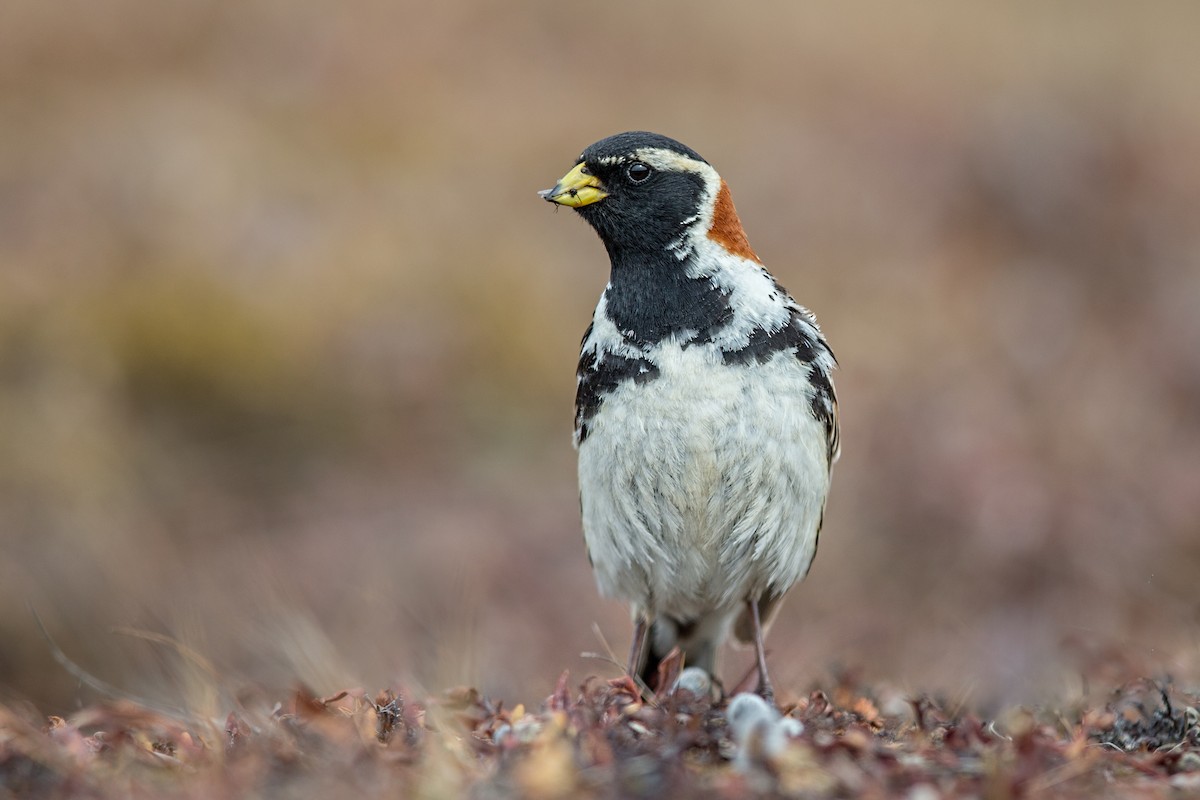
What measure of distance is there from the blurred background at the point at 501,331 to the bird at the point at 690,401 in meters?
1.03

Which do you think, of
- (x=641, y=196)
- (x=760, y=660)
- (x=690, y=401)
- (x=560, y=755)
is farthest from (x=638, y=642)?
(x=560, y=755)

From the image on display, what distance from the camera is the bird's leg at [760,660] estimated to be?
5.18m

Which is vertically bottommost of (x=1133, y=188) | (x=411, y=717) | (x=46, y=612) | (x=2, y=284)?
(x=46, y=612)

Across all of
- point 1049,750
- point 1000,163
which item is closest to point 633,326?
point 1049,750

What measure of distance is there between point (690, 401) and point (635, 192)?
3.40ft

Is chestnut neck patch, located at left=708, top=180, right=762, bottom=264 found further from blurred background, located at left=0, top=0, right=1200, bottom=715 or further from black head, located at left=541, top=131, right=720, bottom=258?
blurred background, located at left=0, top=0, right=1200, bottom=715

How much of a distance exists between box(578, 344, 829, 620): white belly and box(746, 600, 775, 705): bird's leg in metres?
0.22

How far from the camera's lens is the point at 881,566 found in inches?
366

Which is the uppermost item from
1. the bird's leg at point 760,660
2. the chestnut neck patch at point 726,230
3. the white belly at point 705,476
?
the chestnut neck patch at point 726,230

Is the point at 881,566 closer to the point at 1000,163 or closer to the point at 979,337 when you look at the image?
the point at 979,337

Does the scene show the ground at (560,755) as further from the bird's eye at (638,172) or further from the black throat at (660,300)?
the bird's eye at (638,172)

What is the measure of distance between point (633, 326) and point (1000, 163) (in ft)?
31.0

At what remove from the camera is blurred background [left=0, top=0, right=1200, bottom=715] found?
8391mm

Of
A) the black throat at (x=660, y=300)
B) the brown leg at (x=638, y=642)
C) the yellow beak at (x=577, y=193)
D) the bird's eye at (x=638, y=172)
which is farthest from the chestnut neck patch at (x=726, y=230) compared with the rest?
the brown leg at (x=638, y=642)
